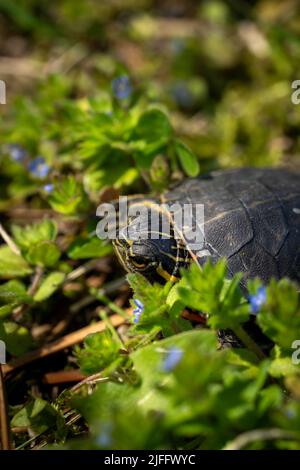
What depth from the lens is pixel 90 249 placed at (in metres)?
3.07

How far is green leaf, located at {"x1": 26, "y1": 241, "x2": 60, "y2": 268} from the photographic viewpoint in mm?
2922

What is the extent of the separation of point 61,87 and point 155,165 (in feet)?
4.75

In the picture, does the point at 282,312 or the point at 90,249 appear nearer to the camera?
the point at 282,312

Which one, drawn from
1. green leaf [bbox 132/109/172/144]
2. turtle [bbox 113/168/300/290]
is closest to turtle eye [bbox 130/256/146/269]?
turtle [bbox 113/168/300/290]

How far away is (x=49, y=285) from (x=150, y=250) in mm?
707

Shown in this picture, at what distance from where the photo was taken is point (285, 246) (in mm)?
2582

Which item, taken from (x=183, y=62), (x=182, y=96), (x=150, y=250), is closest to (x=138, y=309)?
(x=150, y=250)

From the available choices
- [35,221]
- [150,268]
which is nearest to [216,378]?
[150,268]

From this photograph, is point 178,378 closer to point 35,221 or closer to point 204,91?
point 35,221

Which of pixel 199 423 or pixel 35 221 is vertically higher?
pixel 35 221

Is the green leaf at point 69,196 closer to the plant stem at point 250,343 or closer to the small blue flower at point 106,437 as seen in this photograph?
the plant stem at point 250,343

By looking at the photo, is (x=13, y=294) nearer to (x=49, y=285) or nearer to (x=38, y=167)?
(x=49, y=285)

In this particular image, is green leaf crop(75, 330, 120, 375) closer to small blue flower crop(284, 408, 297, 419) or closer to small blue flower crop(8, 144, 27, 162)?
small blue flower crop(284, 408, 297, 419)

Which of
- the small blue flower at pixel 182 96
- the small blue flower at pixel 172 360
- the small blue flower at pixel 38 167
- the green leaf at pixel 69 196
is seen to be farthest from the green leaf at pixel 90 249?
the small blue flower at pixel 182 96
